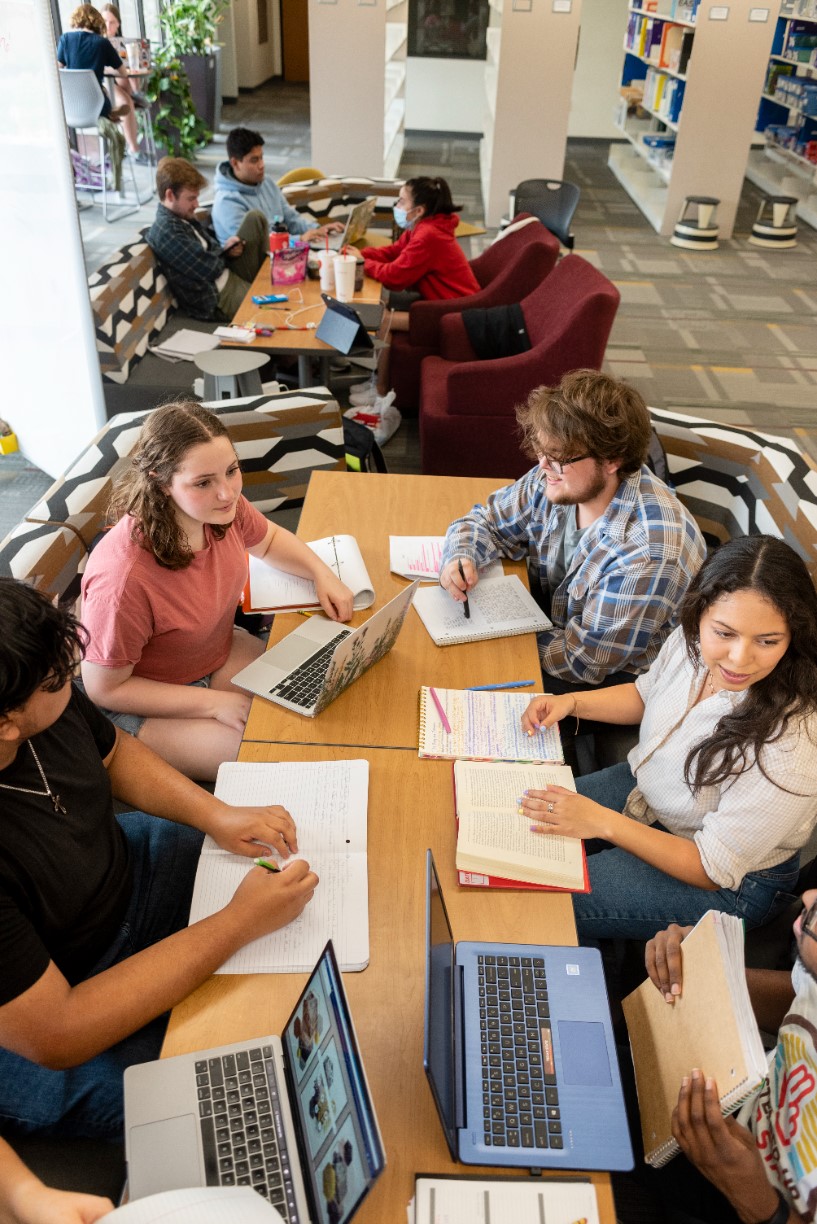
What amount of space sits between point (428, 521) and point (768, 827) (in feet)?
4.40

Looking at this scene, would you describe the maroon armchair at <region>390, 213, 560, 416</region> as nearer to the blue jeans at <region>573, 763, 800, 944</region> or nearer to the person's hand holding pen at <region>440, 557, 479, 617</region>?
the person's hand holding pen at <region>440, 557, 479, 617</region>

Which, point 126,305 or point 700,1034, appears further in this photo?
point 126,305

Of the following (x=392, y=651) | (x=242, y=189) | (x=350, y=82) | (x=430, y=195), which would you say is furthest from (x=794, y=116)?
(x=392, y=651)

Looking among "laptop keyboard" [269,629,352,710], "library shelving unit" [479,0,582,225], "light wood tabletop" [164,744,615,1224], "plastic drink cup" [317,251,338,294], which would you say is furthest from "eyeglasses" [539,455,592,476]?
"library shelving unit" [479,0,582,225]

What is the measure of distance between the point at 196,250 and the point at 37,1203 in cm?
443

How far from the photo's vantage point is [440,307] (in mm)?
4770

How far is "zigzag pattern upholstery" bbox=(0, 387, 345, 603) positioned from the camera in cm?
242

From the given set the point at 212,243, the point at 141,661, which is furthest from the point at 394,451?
the point at 141,661

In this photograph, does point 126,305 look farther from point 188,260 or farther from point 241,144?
point 241,144

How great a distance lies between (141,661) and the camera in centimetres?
217

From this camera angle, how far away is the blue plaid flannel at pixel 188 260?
15.1 ft

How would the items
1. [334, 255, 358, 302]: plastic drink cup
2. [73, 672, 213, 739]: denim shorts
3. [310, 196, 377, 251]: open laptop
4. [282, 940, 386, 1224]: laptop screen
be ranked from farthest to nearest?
[310, 196, 377, 251]: open laptop
[334, 255, 358, 302]: plastic drink cup
[73, 672, 213, 739]: denim shorts
[282, 940, 386, 1224]: laptop screen

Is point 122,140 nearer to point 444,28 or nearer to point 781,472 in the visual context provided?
point 444,28

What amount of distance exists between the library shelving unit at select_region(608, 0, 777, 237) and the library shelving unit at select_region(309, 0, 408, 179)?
8.33 ft
